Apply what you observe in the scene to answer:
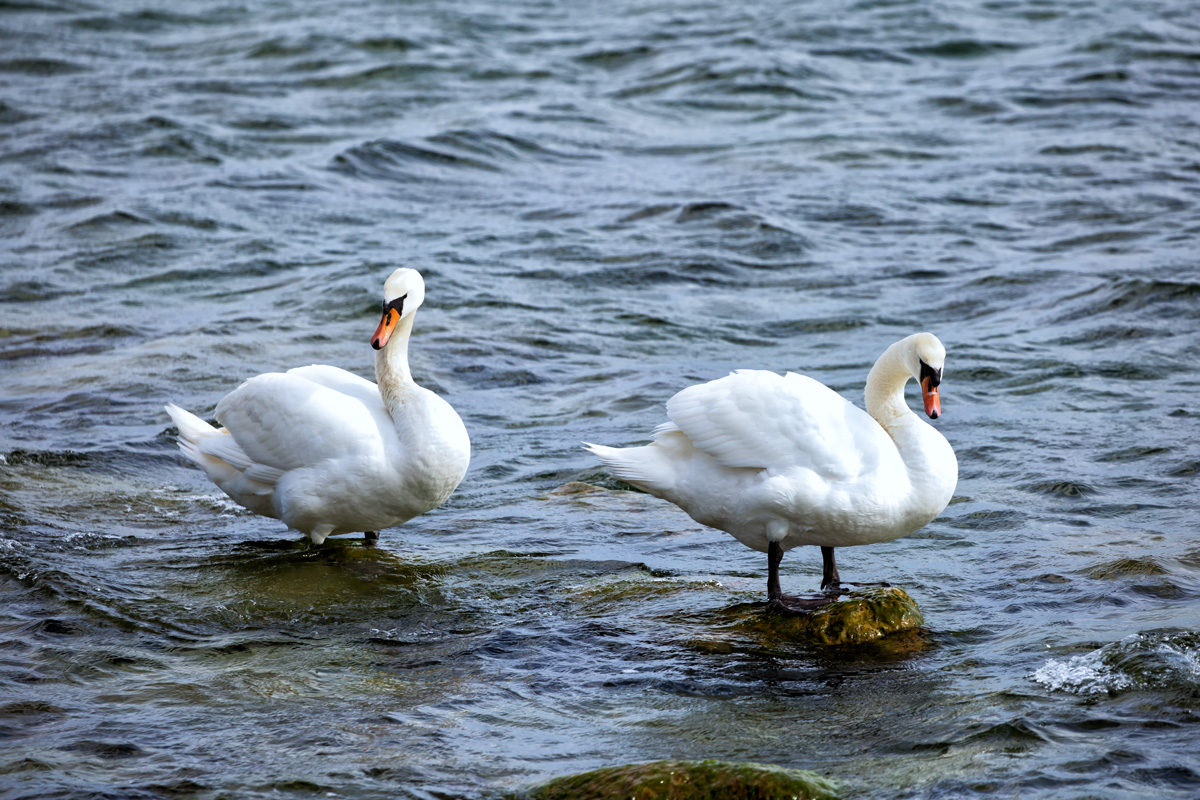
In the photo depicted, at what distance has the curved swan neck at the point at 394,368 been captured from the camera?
6938 millimetres

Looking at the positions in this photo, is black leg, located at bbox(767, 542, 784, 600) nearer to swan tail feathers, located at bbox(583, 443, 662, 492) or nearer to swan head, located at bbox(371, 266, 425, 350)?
swan tail feathers, located at bbox(583, 443, 662, 492)

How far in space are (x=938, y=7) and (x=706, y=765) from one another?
71.1ft

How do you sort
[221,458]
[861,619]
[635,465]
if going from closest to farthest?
[861,619], [635,465], [221,458]

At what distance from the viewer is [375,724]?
504 centimetres

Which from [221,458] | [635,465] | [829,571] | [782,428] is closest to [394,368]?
[221,458]

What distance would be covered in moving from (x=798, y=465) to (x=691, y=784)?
6.19 ft

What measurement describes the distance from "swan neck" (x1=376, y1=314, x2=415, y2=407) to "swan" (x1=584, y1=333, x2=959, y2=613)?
1.15 meters

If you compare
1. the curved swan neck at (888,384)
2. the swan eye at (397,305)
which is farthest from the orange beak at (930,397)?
the swan eye at (397,305)

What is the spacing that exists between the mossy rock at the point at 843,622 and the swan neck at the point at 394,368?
2077 millimetres

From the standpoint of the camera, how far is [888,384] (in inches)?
258

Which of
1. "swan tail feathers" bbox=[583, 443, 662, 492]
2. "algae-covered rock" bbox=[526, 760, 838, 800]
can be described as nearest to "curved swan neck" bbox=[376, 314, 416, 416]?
"swan tail feathers" bbox=[583, 443, 662, 492]

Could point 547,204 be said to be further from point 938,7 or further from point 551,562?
point 938,7

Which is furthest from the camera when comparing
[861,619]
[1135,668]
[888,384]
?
[888,384]

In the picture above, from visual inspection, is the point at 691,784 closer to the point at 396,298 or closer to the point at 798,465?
the point at 798,465
